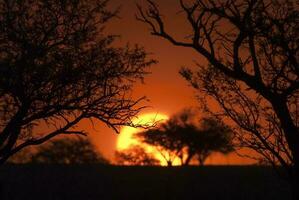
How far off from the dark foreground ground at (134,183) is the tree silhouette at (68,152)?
25468 mm

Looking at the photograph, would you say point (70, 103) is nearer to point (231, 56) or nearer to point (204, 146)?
point (231, 56)

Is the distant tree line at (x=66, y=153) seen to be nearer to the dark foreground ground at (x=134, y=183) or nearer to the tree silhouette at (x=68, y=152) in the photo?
the tree silhouette at (x=68, y=152)

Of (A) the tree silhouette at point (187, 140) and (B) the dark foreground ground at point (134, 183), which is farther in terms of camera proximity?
(A) the tree silhouette at point (187, 140)

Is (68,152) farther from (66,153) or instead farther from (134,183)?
(134,183)

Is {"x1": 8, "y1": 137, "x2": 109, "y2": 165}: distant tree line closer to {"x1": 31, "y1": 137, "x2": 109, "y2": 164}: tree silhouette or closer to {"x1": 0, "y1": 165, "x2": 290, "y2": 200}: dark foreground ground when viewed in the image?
{"x1": 31, "y1": 137, "x2": 109, "y2": 164}: tree silhouette

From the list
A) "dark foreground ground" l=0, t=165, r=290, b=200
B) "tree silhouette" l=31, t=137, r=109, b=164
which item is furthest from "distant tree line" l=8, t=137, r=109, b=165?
"dark foreground ground" l=0, t=165, r=290, b=200

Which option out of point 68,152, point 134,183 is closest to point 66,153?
point 68,152

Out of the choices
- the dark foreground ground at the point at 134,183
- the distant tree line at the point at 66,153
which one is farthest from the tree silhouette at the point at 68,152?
the dark foreground ground at the point at 134,183

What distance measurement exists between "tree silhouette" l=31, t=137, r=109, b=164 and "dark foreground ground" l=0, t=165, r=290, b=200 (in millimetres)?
25468

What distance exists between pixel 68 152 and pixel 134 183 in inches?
1246

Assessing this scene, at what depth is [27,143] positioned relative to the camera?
66.2 feet

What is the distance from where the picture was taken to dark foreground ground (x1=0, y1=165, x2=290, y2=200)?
129 ft

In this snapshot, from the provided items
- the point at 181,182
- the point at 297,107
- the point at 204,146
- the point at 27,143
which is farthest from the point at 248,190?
the point at 204,146

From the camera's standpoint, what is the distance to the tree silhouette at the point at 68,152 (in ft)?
249
